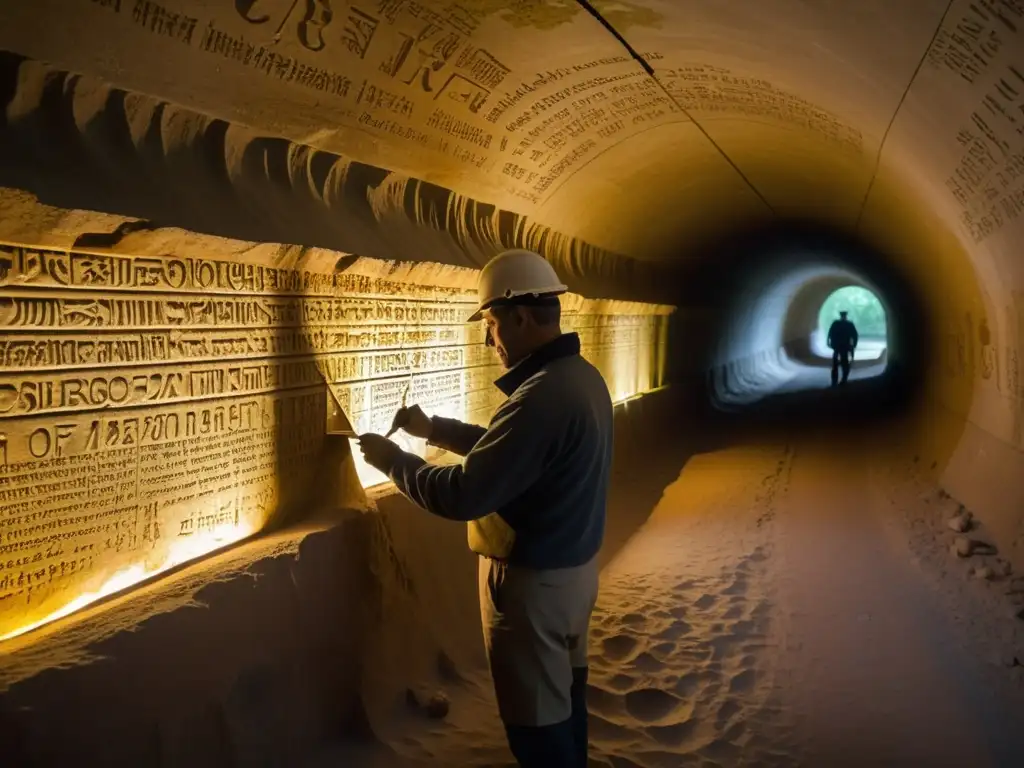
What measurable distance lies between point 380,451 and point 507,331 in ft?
2.24

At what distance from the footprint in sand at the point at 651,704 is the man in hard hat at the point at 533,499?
147cm

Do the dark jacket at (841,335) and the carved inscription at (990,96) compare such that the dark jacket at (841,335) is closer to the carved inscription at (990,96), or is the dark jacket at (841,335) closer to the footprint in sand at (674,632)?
the carved inscription at (990,96)

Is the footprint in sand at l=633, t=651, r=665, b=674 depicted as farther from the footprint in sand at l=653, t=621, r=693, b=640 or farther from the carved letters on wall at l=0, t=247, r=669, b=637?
the carved letters on wall at l=0, t=247, r=669, b=637

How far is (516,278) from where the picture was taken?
340 centimetres

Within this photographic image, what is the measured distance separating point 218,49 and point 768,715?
14.1 feet

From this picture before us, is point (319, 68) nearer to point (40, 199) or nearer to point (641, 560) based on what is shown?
point (40, 199)

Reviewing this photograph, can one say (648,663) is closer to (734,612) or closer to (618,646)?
(618,646)

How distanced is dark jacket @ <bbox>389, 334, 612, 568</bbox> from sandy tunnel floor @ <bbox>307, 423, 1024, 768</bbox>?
1.52m

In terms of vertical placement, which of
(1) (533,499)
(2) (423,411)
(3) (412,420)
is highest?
(3) (412,420)

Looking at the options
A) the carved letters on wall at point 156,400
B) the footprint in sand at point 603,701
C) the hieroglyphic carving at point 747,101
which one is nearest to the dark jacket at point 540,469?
the carved letters on wall at point 156,400

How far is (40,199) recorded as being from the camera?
2.99 meters

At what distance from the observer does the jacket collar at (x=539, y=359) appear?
3404 mm

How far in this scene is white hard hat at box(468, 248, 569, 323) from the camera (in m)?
3.40

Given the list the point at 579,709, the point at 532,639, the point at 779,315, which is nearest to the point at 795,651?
the point at 579,709
